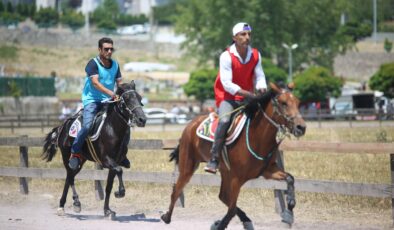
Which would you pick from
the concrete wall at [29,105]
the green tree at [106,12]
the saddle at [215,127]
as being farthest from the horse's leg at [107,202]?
the green tree at [106,12]

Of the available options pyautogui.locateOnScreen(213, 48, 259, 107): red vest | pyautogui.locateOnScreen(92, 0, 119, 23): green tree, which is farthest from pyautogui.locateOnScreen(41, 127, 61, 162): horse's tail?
pyautogui.locateOnScreen(92, 0, 119, 23): green tree

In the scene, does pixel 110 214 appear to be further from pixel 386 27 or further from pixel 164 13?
pixel 164 13

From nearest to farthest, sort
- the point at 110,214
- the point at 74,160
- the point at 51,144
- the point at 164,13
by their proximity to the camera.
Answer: the point at 110,214 → the point at 74,160 → the point at 51,144 → the point at 164,13

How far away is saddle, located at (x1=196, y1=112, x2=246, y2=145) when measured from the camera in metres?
11.6

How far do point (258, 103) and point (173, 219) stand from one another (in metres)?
3.78

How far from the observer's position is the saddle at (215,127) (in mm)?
11625

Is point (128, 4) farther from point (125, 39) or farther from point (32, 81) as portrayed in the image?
point (32, 81)

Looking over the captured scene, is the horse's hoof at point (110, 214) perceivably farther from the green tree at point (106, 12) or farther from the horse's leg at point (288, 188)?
the green tree at point (106, 12)

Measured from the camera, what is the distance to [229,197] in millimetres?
11570

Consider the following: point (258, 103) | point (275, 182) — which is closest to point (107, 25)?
point (275, 182)

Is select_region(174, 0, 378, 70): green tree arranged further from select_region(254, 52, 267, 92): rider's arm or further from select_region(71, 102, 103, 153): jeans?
select_region(254, 52, 267, 92): rider's arm

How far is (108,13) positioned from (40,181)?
118 meters

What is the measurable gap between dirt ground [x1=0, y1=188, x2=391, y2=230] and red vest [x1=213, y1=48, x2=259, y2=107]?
2.36 metres

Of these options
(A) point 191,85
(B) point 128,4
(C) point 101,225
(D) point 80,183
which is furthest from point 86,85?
(B) point 128,4
